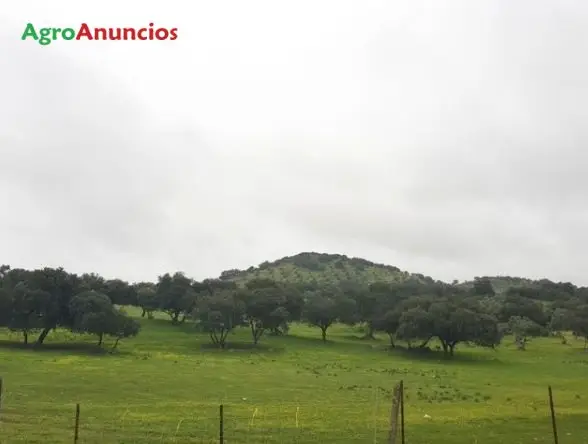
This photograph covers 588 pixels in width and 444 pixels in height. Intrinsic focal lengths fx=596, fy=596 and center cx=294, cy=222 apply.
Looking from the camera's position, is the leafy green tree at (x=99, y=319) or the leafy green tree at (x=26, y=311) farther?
the leafy green tree at (x=26, y=311)

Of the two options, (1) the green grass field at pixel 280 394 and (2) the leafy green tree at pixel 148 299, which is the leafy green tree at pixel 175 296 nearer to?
(2) the leafy green tree at pixel 148 299

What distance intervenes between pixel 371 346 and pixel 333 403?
212 ft

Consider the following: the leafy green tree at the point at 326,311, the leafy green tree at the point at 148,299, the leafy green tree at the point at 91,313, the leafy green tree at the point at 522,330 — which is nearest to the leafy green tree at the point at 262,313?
the leafy green tree at the point at 326,311

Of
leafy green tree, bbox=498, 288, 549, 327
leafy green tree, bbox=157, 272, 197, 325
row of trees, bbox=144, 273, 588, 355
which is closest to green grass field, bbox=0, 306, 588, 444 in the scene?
row of trees, bbox=144, 273, 588, 355

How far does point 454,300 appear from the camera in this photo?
116375 millimetres

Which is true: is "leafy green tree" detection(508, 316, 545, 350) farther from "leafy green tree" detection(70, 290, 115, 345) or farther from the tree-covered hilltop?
"leafy green tree" detection(70, 290, 115, 345)

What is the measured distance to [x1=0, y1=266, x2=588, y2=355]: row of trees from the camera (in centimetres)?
9188

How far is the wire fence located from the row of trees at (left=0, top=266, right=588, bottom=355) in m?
55.3

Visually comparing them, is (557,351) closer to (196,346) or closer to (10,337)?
(196,346)

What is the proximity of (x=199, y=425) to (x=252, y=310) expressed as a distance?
7611 centimetres

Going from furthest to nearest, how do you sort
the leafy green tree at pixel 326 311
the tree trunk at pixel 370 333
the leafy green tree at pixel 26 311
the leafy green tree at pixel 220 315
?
the tree trunk at pixel 370 333
the leafy green tree at pixel 326 311
the leafy green tree at pixel 220 315
the leafy green tree at pixel 26 311

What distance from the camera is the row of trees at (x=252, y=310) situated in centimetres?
9188

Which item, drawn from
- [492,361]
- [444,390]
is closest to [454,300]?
[492,361]

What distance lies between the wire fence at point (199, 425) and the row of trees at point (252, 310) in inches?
2175
